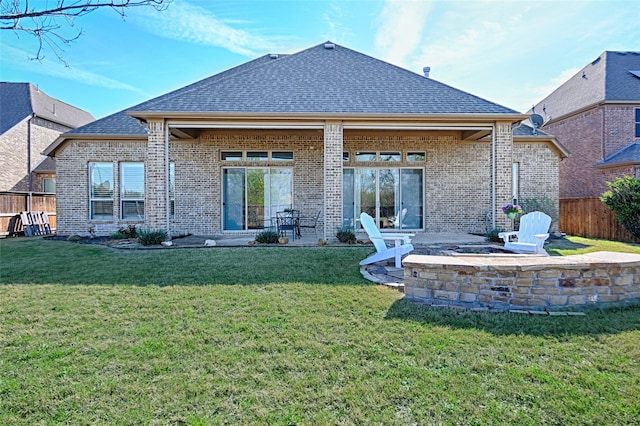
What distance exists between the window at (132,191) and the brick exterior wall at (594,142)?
18.7 meters


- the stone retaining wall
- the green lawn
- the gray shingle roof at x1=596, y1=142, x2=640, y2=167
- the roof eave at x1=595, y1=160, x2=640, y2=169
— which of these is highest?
the gray shingle roof at x1=596, y1=142, x2=640, y2=167

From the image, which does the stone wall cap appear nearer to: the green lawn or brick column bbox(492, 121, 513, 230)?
the green lawn

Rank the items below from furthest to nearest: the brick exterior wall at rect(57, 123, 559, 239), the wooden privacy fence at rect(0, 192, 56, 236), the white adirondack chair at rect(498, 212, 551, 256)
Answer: the wooden privacy fence at rect(0, 192, 56, 236), the brick exterior wall at rect(57, 123, 559, 239), the white adirondack chair at rect(498, 212, 551, 256)

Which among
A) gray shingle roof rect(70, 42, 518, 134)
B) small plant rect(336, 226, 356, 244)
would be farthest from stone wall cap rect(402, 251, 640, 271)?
gray shingle roof rect(70, 42, 518, 134)

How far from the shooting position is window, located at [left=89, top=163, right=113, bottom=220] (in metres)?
12.1

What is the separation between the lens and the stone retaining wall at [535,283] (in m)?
4.18

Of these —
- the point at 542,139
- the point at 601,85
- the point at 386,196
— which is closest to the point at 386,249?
the point at 386,196

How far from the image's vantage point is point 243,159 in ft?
40.1

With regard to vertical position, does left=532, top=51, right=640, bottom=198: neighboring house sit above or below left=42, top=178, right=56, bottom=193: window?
above

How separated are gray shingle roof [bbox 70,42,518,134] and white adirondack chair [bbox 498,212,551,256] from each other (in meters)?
3.53

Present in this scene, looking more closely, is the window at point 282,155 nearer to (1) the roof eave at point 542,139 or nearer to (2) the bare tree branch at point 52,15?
(1) the roof eave at point 542,139

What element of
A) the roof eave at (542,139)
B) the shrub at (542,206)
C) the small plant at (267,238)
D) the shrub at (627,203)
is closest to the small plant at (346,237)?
the small plant at (267,238)

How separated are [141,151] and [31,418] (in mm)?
11216

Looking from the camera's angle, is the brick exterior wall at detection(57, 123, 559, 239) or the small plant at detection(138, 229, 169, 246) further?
the brick exterior wall at detection(57, 123, 559, 239)
